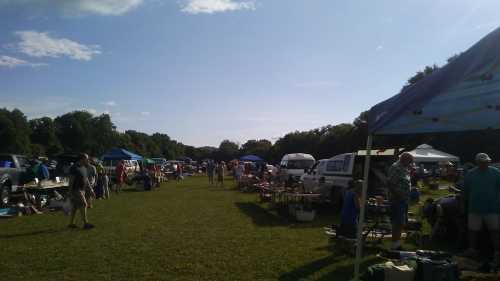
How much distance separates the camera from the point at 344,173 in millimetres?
13969

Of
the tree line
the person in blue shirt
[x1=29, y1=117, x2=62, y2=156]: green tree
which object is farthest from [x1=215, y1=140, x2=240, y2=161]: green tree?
the person in blue shirt

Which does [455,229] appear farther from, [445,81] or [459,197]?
[445,81]

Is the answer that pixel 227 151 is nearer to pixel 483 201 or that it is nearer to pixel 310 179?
pixel 310 179

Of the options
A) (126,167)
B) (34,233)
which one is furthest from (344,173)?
(126,167)

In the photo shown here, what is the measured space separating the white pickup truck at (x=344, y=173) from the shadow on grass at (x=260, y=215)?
7.52 ft

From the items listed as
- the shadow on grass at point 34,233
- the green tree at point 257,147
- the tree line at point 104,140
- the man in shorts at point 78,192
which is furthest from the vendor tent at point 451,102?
the green tree at point 257,147

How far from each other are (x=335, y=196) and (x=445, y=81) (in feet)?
32.9

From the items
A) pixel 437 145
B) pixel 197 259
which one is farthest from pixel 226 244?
pixel 437 145

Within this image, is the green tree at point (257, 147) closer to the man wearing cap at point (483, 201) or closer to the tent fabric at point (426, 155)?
the tent fabric at point (426, 155)

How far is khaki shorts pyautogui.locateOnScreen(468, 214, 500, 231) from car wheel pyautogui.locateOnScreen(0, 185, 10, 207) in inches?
555

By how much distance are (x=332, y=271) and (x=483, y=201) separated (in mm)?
2775

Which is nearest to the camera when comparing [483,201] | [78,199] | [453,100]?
[453,100]

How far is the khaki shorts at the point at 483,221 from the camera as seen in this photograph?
273 inches

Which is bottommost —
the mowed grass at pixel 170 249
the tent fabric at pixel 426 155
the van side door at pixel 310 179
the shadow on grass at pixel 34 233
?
the shadow on grass at pixel 34 233
